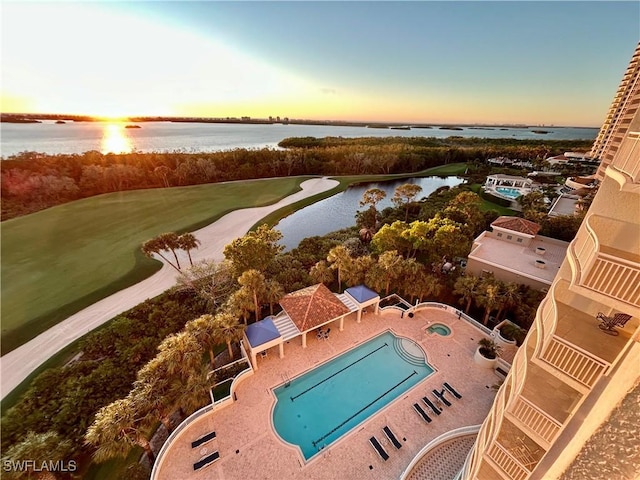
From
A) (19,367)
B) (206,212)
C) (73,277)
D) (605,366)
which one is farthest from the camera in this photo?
(206,212)

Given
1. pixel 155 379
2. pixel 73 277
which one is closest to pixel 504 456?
pixel 155 379

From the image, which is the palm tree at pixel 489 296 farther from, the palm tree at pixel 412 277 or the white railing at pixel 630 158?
the white railing at pixel 630 158

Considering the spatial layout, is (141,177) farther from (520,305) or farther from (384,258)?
(520,305)

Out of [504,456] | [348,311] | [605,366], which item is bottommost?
[348,311]

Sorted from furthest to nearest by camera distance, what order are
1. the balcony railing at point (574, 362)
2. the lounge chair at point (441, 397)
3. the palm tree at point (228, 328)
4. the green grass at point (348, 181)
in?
1. the green grass at point (348, 181)
2. the palm tree at point (228, 328)
3. the lounge chair at point (441, 397)
4. the balcony railing at point (574, 362)

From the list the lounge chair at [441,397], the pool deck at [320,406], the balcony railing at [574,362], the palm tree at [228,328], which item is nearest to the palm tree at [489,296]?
the pool deck at [320,406]

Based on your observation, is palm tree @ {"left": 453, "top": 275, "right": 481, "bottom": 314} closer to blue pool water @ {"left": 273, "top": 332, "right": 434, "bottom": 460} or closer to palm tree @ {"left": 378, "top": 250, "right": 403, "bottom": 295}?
palm tree @ {"left": 378, "top": 250, "right": 403, "bottom": 295}

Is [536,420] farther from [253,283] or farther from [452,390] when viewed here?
[253,283]

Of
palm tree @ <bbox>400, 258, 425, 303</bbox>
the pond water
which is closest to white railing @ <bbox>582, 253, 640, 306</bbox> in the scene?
palm tree @ <bbox>400, 258, 425, 303</bbox>
